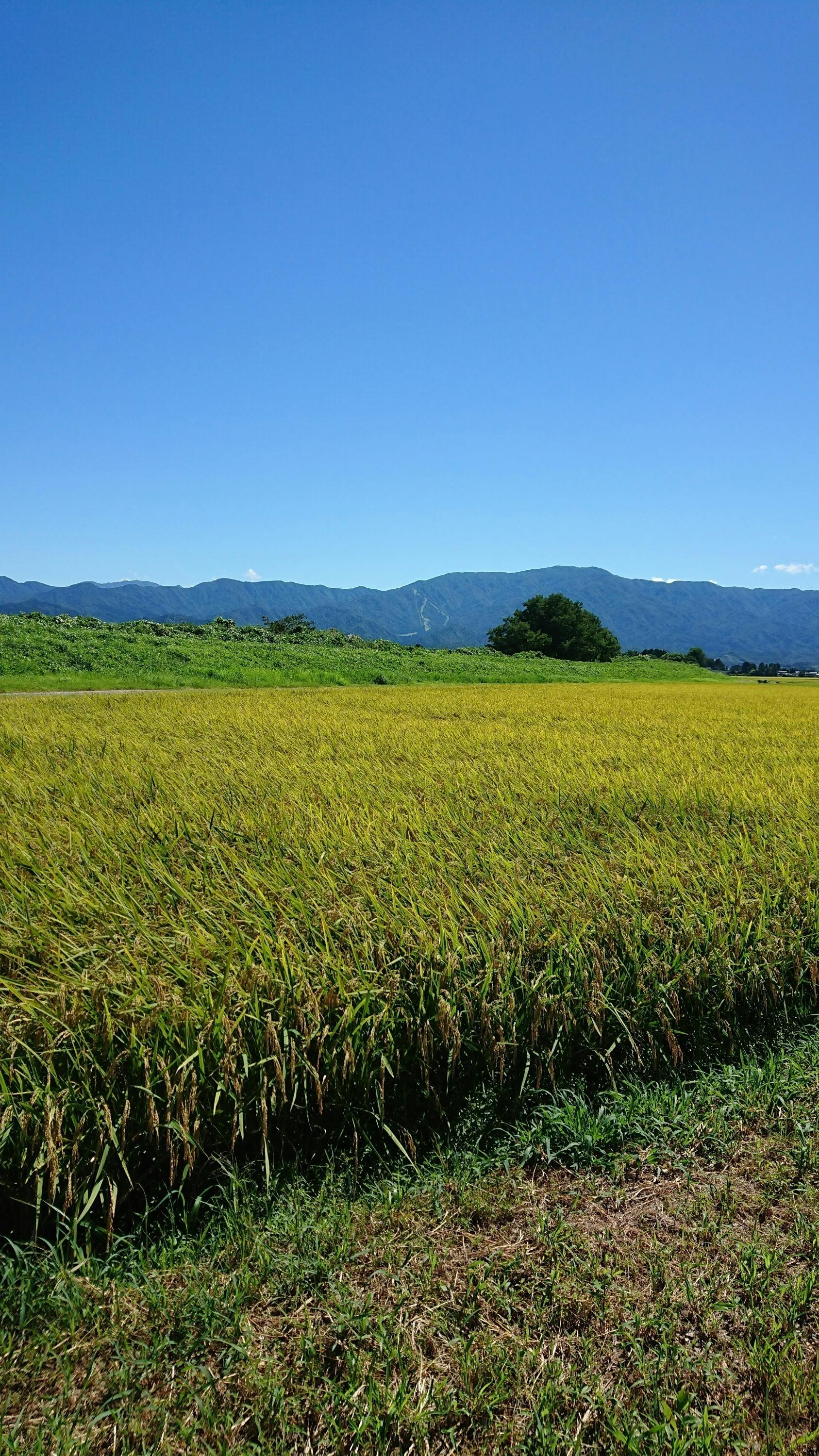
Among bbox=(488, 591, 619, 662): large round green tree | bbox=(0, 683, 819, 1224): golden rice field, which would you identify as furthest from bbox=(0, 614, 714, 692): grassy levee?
bbox=(488, 591, 619, 662): large round green tree

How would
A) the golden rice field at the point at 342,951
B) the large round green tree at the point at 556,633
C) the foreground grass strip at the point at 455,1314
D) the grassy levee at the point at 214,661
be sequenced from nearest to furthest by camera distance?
the foreground grass strip at the point at 455,1314 → the golden rice field at the point at 342,951 → the grassy levee at the point at 214,661 → the large round green tree at the point at 556,633

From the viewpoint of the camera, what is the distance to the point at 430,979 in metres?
2.43

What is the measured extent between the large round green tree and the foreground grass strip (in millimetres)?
66037

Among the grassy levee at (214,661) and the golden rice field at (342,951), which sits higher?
the grassy levee at (214,661)

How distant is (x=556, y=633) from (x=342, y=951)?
71.8 m

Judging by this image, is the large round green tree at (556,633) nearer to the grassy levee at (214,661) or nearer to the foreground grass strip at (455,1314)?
the grassy levee at (214,661)

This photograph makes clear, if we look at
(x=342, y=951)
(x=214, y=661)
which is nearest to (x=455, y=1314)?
(x=342, y=951)

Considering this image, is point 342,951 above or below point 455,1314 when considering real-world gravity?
above

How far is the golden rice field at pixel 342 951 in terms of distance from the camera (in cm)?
200

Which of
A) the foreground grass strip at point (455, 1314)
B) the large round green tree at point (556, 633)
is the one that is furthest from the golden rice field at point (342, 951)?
the large round green tree at point (556, 633)

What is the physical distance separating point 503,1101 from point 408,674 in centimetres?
3038

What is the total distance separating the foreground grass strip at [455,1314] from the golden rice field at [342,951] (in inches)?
8.9

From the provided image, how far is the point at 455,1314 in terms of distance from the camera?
1.57 metres

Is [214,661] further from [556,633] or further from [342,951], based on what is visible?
[556,633]
